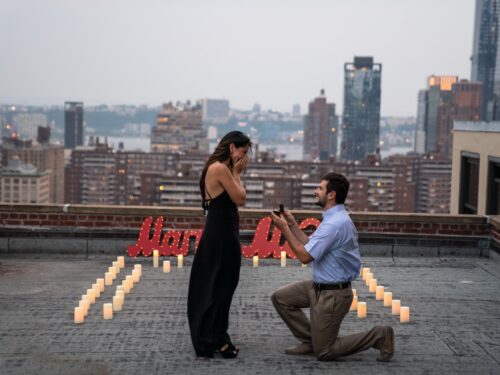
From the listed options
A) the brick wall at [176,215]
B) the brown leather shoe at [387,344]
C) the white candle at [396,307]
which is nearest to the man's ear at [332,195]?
the brown leather shoe at [387,344]

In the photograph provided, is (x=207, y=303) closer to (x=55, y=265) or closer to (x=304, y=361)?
(x=304, y=361)

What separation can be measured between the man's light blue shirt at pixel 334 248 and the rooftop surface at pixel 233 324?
80 cm

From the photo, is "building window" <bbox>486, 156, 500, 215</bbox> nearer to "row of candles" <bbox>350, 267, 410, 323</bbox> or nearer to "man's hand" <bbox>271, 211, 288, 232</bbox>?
"row of candles" <bbox>350, 267, 410, 323</bbox>

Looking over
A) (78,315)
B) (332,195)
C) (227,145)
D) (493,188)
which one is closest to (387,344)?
(332,195)

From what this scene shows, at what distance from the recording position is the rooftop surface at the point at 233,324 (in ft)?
25.1

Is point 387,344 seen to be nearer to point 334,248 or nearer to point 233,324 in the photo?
point 334,248

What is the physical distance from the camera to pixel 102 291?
11070 mm

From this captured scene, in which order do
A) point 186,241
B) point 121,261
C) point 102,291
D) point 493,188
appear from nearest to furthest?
point 102,291, point 121,261, point 186,241, point 493,188

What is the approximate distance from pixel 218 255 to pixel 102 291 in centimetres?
365

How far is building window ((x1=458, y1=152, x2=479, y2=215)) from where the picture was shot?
2022cm

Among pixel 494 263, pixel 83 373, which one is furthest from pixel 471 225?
pixel 83 373

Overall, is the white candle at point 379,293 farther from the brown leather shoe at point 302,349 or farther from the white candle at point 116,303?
the white candle at point 116,303

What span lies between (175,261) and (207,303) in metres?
6.01

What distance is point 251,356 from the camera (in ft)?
26.1
